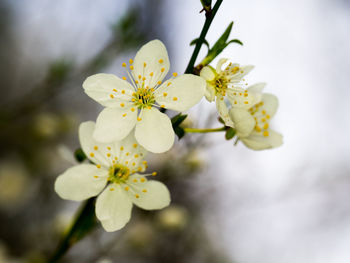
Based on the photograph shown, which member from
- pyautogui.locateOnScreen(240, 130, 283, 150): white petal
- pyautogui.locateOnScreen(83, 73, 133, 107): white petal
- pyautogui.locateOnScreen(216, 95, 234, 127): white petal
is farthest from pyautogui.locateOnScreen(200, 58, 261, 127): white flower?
pyautogui.locateOnScreen(83, 73, 133, 107): white petal

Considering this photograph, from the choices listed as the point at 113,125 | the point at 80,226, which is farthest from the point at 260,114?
the point at 80,226

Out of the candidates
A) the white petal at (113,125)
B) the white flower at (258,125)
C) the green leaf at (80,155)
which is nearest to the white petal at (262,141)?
the white flower at (258,125)

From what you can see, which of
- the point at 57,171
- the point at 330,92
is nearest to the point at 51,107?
the point at 57,171

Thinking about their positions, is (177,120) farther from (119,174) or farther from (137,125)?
(119,174)

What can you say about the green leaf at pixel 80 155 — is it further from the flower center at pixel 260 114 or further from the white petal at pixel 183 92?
the flower center at pixel 260 114

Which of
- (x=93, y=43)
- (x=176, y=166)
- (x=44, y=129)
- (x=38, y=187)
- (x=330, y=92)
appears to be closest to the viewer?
(x=176, y=166)

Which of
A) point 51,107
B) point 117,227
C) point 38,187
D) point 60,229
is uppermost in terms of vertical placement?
point 117,227

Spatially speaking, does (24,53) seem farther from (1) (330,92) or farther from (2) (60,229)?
(1) (330,92)
